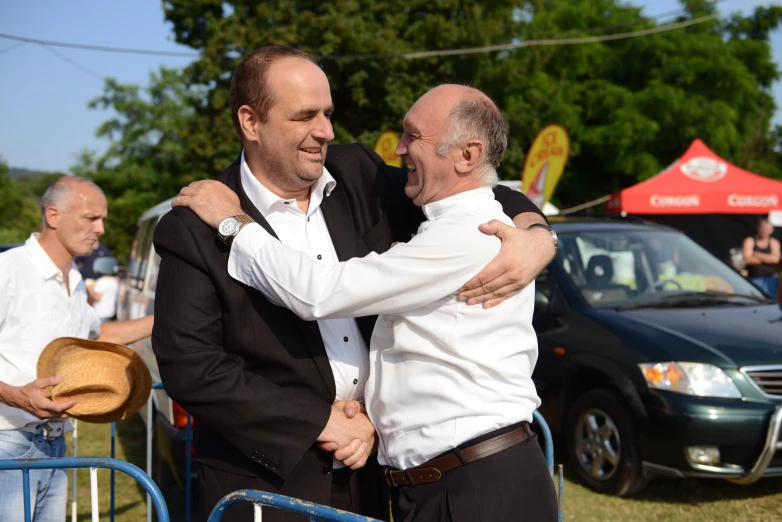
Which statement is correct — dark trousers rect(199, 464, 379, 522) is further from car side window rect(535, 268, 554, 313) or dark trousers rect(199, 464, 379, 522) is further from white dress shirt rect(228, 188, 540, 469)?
car side window rect(535, 268, 554, 313)

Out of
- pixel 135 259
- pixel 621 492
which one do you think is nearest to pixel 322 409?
pixel 621 492

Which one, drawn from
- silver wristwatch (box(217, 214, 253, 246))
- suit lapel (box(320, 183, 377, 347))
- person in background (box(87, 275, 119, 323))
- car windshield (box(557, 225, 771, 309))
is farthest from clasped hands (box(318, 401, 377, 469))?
person in background (box(87, 275, 119, 323))

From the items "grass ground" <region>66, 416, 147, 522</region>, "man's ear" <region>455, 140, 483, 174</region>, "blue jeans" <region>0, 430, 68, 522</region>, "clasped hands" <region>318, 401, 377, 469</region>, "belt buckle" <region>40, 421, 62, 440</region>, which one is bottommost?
"grass ground" <region>66, 416, 147, 522</region>

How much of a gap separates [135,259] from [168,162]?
3144 cm

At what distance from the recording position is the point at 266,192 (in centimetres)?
257

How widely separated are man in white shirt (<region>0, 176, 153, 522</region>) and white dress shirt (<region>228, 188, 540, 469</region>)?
1.38 m

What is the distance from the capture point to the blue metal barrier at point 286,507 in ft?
6.06

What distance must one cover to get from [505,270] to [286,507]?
33.1 inches

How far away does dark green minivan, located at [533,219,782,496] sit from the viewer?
16.6 feet

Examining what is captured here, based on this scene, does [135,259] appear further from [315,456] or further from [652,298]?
[315,456]

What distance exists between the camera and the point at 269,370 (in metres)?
2.33

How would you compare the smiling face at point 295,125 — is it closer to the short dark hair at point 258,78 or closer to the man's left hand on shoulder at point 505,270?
the short dark hair at point 258,78

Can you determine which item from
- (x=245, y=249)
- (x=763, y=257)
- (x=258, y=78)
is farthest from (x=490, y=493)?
(x=763, y=257)

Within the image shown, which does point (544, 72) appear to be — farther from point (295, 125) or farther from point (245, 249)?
point (245, 249)
